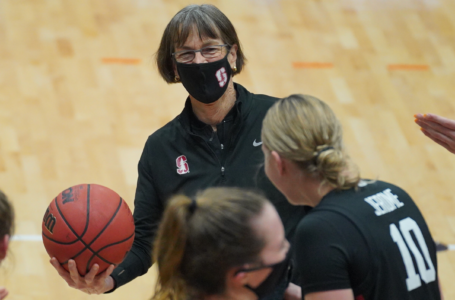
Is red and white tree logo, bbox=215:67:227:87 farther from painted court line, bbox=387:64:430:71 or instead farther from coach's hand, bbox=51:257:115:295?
painted court line, bbox=387:64:430:71

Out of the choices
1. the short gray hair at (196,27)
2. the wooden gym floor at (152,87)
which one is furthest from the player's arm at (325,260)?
the wooden gym floor at (152,87)

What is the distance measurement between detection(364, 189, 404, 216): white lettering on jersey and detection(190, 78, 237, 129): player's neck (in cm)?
99

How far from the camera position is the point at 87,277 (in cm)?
236

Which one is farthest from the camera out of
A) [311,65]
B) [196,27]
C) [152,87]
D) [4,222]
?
[311,65]

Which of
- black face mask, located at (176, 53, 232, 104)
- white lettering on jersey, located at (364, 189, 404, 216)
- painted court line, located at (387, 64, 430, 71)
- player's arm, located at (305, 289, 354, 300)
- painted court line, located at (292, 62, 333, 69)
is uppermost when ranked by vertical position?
black face mask, located at (176, 53, 232, 104)

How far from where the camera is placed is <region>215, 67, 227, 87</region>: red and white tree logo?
263 cm

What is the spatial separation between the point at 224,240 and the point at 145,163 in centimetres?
114

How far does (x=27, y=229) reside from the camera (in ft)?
14.9

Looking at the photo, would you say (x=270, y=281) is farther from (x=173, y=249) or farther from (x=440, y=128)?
(x=440, y=128)

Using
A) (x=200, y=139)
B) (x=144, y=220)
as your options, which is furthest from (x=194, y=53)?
(x=144, y=220)

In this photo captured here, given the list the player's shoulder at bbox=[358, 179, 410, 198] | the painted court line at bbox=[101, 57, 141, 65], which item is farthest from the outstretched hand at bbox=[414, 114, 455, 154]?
the painted court line at bbox=[101, 57, 141, 65]

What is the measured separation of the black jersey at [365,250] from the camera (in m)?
1.74

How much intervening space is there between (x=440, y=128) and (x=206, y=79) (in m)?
1.03

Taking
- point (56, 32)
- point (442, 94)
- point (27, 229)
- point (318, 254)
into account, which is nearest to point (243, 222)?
point (318, 254)
